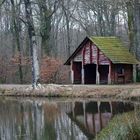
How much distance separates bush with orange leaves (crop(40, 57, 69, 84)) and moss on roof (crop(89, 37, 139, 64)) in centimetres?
841

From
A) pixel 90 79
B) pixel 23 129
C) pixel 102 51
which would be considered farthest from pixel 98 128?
pixel 90 79

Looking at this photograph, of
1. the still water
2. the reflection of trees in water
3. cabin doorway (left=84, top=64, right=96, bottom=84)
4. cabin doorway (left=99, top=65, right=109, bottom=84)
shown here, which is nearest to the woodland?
cabin doorway (left=99, top=65, right=109, bottom=84)

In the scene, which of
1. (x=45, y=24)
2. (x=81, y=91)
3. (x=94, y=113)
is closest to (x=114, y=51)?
(x=81, y=91)

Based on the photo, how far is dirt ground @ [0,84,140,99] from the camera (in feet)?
105

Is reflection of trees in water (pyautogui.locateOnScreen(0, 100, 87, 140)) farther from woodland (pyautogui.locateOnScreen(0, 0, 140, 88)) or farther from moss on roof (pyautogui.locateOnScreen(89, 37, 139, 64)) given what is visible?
moss on roof (pyautogui.locateOnScreen(89, 37, 139, 64))

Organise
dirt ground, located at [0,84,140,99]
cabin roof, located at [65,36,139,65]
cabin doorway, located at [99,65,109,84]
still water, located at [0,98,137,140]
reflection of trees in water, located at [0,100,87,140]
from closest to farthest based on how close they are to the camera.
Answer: reflection of trees in water, located at [0,100,87,140] → still water, located at [0,98,137,140] → dirt ground, located at [0,84,140,99] → cabin roof, located at [65,36,139,65] → cabin doorway, located at [99,65,109,84]

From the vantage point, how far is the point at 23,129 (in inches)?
828

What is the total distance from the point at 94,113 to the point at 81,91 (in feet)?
28.2

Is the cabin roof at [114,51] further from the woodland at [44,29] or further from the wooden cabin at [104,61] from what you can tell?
the woodland at [44,29]

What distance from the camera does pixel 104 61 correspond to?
127 ft

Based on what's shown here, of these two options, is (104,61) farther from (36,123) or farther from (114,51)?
(36,123)

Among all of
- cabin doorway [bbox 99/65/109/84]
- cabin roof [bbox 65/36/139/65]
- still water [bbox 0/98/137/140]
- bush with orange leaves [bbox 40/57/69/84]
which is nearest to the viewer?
still water [bbox 0/98/137/140]

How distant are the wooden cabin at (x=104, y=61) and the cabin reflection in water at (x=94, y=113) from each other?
8332mm

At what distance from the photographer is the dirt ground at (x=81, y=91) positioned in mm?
32106
